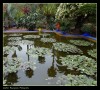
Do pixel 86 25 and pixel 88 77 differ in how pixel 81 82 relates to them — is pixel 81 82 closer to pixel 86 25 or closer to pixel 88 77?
pixel 88 77

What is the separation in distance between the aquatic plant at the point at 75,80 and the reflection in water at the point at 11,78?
120 centimetres

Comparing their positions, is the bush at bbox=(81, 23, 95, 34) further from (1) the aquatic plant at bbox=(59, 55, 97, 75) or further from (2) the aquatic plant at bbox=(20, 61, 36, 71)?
(2) the aquatic plant at bbox=(20, 61, 36, 71)

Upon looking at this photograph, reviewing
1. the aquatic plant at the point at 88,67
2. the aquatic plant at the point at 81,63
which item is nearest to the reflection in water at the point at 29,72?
the aquatic plant at the point at 81,63

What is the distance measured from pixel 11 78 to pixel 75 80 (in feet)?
5.94

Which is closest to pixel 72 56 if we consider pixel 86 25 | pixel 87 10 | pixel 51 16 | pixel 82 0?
pixel 82 0

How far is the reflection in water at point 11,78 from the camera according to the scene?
179 inches

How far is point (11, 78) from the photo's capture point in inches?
187

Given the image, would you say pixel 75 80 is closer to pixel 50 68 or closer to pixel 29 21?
pixel 50 68

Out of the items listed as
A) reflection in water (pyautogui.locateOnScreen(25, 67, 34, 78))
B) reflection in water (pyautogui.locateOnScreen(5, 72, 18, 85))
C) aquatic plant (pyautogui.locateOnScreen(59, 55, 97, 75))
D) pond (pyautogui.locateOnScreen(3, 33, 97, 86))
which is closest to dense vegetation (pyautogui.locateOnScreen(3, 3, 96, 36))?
pond (pyautogui.locateOnScreen(3, 33, 97, 86))

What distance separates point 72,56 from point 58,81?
2.32 metres

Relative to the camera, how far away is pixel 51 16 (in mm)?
16188

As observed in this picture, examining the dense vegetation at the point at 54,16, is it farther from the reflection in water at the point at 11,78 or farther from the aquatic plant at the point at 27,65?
the reflection in water at the point at 11,78

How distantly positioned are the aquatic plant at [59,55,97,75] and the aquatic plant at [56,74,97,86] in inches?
16.7

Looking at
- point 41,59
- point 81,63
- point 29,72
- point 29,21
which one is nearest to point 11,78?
point 29,72
